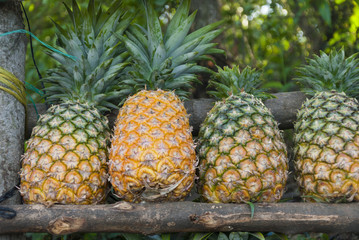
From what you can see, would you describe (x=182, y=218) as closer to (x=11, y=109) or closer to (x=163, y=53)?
(x=163, y=53)

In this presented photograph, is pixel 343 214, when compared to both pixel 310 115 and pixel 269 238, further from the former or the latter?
pixel 310 115

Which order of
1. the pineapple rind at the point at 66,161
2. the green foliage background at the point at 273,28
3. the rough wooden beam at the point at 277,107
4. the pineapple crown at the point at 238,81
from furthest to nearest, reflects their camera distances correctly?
the green foliage background at the point at 273,28, the rough wooden beam at the point at 277,107, the pineapple crown at the point at 238,81, the pineapple rind at the point at 66,161

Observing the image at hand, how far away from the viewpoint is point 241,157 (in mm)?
1769

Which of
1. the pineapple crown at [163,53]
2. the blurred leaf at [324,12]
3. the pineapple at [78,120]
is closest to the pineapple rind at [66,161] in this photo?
the pineapple at [78,120]

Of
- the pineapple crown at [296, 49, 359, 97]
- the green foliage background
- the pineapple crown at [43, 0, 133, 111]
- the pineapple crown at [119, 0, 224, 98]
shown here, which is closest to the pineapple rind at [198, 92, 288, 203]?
the pineapple crown at [119, 0, 224, 98]

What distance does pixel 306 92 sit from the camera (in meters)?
2.35

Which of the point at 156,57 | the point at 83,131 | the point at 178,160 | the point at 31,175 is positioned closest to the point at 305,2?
the point at 156,57

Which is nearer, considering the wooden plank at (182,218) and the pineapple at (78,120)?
the wooden plank at (182,218)

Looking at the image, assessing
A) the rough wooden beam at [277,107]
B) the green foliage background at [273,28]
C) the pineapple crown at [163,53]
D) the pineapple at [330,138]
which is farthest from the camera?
the green foliage background at [273,28]

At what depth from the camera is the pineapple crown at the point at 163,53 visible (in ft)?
6.67

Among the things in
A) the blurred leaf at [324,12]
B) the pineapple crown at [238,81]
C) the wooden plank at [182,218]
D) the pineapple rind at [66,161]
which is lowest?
the wooden plank at [182,218]

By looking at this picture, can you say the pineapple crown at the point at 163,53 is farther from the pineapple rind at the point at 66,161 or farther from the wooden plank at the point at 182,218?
the wooden plank at the point at 182,218

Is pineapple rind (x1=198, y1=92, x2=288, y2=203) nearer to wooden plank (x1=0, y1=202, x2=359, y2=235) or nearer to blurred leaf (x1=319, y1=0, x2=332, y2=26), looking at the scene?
wooden plank (x1=0, y1=202, x2=359, y2=235)

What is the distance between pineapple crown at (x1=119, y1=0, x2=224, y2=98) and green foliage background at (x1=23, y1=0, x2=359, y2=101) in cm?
117
